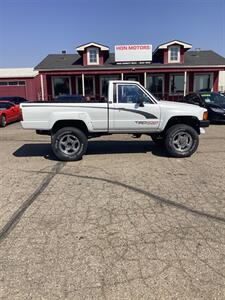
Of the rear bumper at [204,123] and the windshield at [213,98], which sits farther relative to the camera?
the windshield at [213,98]

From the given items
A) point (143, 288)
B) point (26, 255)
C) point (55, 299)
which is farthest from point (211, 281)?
point (26, 255)

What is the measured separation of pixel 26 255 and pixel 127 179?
9.05 ft

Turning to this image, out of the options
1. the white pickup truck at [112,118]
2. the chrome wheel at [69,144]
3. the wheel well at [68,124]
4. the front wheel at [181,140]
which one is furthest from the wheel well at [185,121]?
the chrome wheel at [69,144]

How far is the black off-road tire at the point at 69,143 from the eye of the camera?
6.82 metres

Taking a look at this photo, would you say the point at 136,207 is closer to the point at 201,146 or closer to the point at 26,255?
the point at 26,255

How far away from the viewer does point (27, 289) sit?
2576 mm

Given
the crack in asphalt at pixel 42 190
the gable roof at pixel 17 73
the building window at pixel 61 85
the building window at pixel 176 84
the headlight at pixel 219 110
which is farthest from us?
the gable roof at pixel 17 73

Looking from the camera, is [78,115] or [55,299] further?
[78,115]

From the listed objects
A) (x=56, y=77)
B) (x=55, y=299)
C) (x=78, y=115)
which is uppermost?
(x=56, y=77)

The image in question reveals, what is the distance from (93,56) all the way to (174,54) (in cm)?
711

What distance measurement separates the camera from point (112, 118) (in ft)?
22.4

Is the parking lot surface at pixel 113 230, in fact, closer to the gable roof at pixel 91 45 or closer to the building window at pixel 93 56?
the building window at pixel 93 56

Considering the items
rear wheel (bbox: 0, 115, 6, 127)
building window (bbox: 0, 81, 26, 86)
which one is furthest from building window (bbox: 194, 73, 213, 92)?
rear wheel (bbox: 0, 115, 6, 127)

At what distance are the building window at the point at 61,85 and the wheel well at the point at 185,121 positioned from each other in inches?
764
